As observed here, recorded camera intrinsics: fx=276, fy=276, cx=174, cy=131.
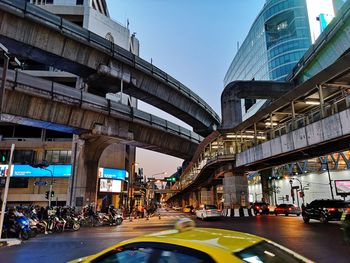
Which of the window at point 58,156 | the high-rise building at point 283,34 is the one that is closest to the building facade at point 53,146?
the window at point 58,156

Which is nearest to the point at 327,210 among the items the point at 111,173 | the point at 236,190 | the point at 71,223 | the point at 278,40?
the point at 236,190

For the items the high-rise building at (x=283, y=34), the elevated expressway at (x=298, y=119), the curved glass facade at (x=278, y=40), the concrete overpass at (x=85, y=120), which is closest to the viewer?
the elevated expressway at (x=298, y=119)

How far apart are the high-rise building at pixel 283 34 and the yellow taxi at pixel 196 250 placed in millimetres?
74610

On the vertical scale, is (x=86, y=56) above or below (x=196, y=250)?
above

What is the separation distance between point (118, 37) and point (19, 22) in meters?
29.9

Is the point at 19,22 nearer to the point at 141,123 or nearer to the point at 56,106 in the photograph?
the point at 56,106

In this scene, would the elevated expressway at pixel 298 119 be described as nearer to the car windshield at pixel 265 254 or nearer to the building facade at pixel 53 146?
the car windshield at pixel 265 254

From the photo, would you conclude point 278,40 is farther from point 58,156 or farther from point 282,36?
point 58,156

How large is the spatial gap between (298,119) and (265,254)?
16.1m

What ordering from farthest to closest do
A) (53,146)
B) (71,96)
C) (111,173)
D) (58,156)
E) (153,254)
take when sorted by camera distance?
(111,173) → (53,146) → (58,156) → (71,96) → (153,254)

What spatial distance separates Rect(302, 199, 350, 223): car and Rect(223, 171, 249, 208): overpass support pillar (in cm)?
829

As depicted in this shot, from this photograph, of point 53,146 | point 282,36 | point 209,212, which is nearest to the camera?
point 209,212

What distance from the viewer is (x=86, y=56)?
20469 millimetres

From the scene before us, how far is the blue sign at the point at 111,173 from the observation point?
44.5 metres
